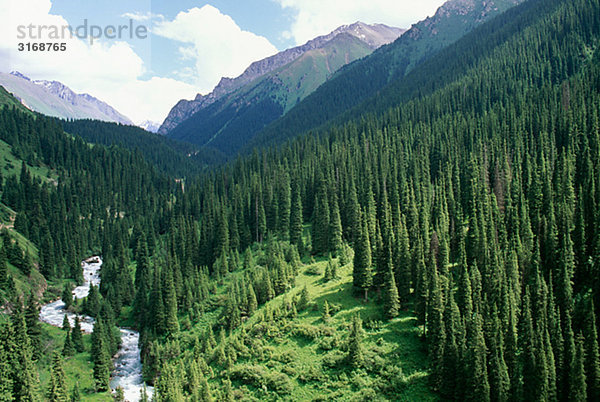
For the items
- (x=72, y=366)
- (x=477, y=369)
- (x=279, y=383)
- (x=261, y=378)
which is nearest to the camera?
(x=477, y=369)

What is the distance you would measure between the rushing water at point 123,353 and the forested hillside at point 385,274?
2.94m

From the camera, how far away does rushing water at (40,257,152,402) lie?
253 ft

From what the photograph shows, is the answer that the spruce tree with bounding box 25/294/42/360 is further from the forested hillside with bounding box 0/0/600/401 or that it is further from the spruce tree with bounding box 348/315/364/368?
the spruce tree with bounding box 348/315/364/368

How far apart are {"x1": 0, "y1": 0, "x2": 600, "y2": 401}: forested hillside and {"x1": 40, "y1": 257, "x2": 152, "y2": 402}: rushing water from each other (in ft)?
9.66

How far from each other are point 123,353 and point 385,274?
57.0 metres

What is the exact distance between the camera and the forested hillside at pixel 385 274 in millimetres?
57656

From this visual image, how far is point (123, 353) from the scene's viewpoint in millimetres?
89938

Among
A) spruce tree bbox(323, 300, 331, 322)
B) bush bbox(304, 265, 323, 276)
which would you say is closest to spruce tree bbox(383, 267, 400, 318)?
spruce tree bbox(323, 300, 331, 322)

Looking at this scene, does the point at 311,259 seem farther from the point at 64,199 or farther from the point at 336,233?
the point at 64,199

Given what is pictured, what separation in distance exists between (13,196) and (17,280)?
235 feet

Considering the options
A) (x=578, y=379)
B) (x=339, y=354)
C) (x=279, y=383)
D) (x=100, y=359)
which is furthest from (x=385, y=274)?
(x=100, y=359)

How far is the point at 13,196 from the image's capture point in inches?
6452

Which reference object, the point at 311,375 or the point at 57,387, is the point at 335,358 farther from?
the point at 57,387

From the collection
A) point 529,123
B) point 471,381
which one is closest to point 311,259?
point 471,381
